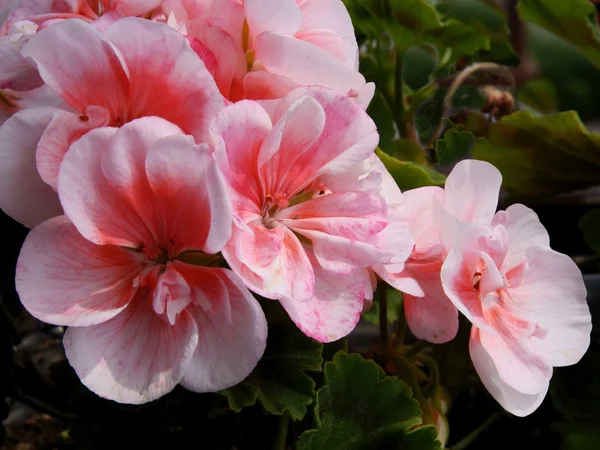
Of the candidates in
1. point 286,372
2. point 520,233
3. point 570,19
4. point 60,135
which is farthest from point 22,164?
point 570,19

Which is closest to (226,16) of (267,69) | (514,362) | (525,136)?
(267,69)

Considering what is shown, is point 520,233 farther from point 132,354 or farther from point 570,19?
point 570,19

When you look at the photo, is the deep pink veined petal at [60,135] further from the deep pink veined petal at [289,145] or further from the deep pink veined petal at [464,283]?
the deep pink veined petal at [464,283]

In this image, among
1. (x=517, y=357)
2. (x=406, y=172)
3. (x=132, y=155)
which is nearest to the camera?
(x=132, y=155)

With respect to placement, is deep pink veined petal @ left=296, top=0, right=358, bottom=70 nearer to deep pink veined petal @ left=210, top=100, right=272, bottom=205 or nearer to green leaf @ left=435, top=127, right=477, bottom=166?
deep pink veined petal @ left=210, top=100, right=272, bottom=205

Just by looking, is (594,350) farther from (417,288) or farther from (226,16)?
(226,16)

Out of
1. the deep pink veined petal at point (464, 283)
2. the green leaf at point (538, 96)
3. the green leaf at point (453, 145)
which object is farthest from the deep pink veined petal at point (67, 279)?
the green leaf at point (538, 96)

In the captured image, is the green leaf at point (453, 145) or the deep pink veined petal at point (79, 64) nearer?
the deep pink veined petal at point (79, 64)
